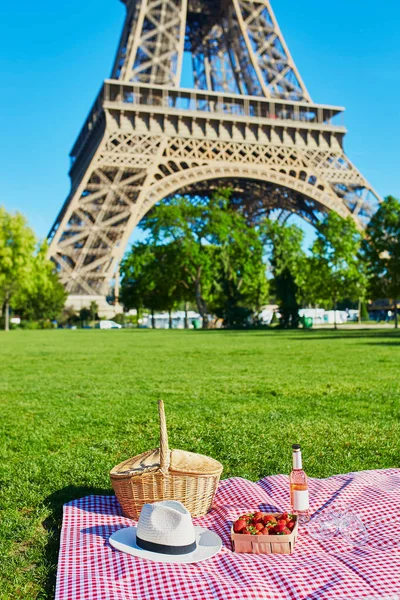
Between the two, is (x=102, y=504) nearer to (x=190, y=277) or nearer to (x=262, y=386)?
(x=262, y=386)

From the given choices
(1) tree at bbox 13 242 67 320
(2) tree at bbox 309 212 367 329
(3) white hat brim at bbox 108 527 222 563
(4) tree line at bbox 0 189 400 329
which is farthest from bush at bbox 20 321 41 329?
(3) white hat brim at bbox 108 527 222 563

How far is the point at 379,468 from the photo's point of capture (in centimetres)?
539

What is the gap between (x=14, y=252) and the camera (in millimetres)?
42219

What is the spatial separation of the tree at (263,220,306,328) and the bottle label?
36839 mm

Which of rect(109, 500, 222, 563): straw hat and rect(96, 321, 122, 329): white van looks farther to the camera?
rect(96, 321, 122, 329): white van

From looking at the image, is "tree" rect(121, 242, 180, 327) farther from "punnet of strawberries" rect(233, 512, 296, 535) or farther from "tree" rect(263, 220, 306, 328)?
"punnet of strawberries" rect(233, 512, 296, 535)

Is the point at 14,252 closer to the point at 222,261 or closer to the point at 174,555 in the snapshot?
the point at 222,261

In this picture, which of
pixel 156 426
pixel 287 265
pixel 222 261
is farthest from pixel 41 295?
pixel 156 426

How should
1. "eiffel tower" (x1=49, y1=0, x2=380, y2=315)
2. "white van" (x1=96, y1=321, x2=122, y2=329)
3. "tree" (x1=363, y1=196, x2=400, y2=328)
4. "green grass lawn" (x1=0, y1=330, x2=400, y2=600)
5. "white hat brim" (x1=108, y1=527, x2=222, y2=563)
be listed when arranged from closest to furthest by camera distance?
"white hat brim" (x1=108, y1=527, x2=222, y2=563), "green grass lawn" (x1=0, y1=330, x2=400, y2=600), "tree" (x1=363, y1=196, x2=400, y2=328), "eiffel tower" (x1=49, y1=0, x2=380, y2=315), "white van" (x1=96, y1=321, x2=122, y2=329)

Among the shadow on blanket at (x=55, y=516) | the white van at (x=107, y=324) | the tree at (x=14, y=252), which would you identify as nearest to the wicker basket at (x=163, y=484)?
the shadow on blanket at (x=55, y=516)

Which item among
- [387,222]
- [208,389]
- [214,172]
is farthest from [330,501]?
[214,172]

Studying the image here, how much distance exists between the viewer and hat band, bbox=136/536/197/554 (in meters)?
3.44

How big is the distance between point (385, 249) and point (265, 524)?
30143mm

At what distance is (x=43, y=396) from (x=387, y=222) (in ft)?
86.2
